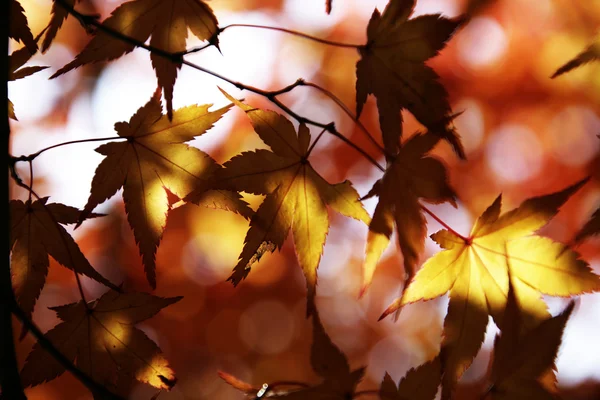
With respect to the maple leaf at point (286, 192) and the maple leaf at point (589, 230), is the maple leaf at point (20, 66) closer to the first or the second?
the maple leaf at point (286, 192)

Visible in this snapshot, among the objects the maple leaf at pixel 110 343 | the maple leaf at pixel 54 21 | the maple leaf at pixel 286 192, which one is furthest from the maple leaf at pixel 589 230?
the maple leaf at pixel 54 21

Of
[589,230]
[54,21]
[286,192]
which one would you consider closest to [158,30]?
[54,21]

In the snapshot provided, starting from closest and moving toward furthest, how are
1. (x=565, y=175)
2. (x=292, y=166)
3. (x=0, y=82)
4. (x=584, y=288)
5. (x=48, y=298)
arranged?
(x=0, y=82)
(x=584, y=288)
(x=292, y=166)
(x=565, y=175)
(x=48, y=298)

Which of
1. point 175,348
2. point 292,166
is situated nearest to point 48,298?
point 175,348

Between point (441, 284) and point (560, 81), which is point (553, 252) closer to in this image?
point (441, 284)

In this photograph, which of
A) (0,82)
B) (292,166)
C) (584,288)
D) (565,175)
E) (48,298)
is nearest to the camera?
(0,82)
